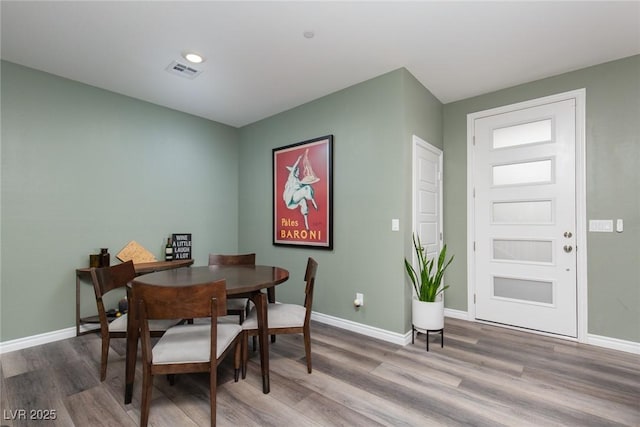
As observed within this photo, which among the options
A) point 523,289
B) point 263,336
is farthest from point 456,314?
point 263,336

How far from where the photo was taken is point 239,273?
7.74ft

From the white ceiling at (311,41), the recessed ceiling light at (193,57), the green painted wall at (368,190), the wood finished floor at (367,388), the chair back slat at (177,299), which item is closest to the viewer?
the chair back slat at (177,299)

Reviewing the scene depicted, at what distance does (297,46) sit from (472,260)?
297cm

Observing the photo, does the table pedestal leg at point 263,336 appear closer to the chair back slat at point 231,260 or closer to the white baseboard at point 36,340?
the chair back slat at point 231,260

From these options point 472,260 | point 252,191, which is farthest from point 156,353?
point 472,260

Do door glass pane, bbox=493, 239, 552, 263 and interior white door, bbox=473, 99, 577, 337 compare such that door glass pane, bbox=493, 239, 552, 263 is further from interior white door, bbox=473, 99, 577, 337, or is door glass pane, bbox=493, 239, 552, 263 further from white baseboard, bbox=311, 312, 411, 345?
white baseboard, bbox=311, 312, 411, 345

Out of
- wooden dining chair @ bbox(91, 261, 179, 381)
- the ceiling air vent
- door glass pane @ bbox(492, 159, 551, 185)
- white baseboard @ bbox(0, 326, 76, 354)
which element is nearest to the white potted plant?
door glass pane @ bbox(492, 159, 551, 185)

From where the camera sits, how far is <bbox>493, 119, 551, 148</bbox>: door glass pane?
9.96 ft

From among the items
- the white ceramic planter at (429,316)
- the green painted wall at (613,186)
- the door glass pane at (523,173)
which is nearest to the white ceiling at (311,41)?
the green painted wall at (613,186)

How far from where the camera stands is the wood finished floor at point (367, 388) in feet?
5.65

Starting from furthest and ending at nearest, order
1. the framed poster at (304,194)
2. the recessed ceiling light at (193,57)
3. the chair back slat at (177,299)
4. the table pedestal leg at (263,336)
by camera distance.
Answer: the framed poster at (304,194)
the recessed ceiling light at (193,57)
the table pedestal leg at (263,336)
the chair back slat at (177,299)

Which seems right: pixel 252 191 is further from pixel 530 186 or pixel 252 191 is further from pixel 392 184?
pixel 530 186

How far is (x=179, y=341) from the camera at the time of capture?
1.71 meters

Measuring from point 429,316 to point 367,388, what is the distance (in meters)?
0.97
